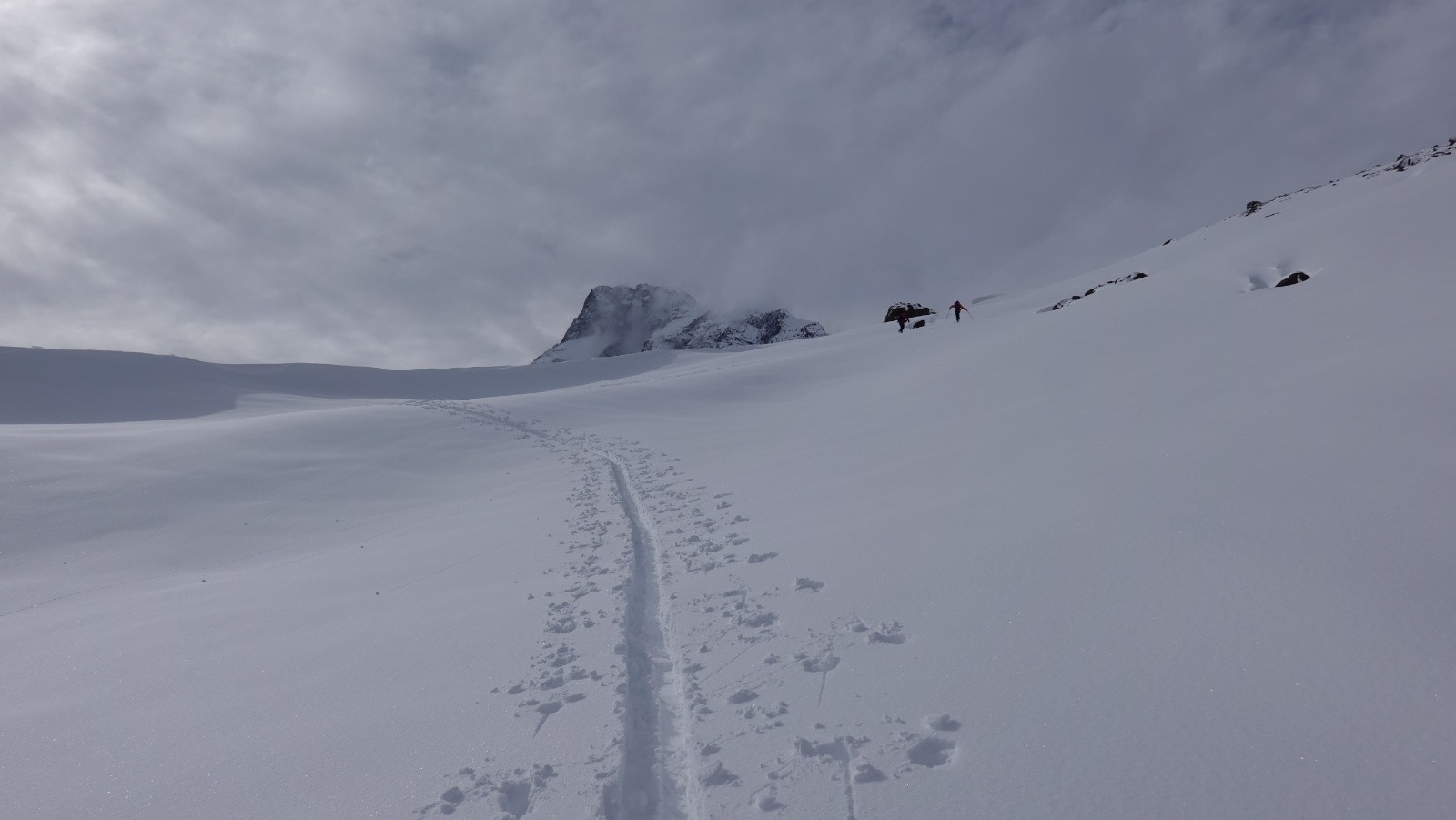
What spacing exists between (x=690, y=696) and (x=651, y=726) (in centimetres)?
39

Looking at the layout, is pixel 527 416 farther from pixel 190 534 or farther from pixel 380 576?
pixel 380 576

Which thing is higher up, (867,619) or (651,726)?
(867,619)

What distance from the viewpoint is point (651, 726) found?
461 cm

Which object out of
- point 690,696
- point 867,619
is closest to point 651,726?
point 690,696

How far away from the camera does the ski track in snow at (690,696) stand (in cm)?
381

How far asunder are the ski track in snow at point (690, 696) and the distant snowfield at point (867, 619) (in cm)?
3

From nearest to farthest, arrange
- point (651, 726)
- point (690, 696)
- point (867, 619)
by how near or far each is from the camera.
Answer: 1. point (651, 726)
2. point (690, 696)
3. point (867, 619)

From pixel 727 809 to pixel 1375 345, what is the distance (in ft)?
Result: 31.2

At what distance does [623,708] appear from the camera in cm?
478

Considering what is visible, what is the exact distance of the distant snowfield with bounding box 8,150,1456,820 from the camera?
3.58 metres

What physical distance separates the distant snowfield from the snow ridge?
3 cm

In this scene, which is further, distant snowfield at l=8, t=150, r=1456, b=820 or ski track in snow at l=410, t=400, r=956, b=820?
ski track in snow at l=410, t=400, r=956, b=820

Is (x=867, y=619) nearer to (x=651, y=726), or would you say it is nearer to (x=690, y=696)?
(x=690, y=696)

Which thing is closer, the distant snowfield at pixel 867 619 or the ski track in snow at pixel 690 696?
the distant snowfield at pixel 867 619
